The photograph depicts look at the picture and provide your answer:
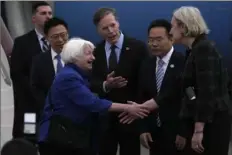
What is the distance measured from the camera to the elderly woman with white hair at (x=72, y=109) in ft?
14.3

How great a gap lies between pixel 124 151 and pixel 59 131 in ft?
3.67

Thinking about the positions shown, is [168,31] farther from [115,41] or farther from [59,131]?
[59,131]

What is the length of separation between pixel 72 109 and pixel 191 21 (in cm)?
103

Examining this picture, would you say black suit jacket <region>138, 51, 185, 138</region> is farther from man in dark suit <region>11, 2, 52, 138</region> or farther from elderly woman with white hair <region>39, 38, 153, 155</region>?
man in dark suit <region>11, 2, 52, 138</region>

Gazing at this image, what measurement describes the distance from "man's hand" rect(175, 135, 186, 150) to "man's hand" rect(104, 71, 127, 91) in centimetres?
66

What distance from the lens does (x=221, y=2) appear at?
7168mm

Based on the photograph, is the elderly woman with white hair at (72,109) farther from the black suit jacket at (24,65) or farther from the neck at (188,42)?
the black suit jacket at (24,65)

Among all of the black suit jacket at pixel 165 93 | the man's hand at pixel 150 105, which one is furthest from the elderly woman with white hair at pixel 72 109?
the black suit jacket at pixel 165 93

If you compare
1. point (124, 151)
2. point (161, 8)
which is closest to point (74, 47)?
point (124, 151)

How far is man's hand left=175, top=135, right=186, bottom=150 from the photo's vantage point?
15.2ft

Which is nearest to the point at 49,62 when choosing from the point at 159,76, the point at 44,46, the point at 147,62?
the point at 44,46

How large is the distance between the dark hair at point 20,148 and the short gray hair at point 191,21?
139 centimetres

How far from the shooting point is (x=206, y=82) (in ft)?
13.8

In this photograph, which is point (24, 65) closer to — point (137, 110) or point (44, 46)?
point (44, 46)
